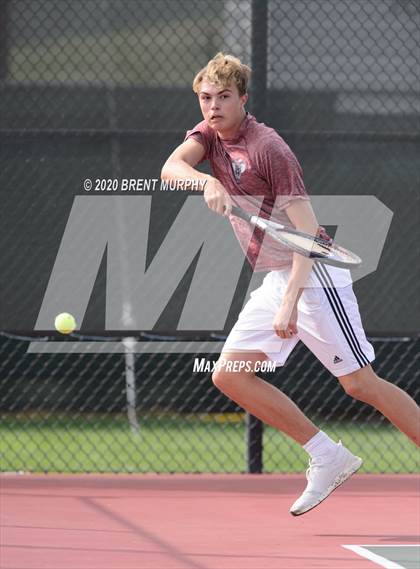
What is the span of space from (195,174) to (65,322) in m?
2.41

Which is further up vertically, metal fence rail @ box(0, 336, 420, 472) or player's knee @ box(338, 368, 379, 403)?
metal fence rail @ box(0, 336, 420, 472)

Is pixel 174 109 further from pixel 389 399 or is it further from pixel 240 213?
pixel 389 399

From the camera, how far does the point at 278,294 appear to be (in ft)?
15.8

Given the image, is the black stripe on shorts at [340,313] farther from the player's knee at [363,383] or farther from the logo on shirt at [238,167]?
the logo on shirt at [238,167]

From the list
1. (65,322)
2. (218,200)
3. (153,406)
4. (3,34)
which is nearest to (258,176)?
(218,200)

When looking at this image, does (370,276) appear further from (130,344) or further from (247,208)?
(247,208)

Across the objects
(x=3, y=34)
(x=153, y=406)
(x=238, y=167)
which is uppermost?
(x=3, y=34)

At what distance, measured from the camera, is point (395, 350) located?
7.26 metres

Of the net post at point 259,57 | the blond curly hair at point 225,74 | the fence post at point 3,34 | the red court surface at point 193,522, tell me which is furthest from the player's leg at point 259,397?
the fence post at point 3,34

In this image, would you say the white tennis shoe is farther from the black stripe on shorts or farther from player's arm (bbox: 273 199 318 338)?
player's arm (bbox: 273 199 318 338)

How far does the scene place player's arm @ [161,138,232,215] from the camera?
4371mm

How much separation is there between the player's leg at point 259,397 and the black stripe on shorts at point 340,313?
0.33 m

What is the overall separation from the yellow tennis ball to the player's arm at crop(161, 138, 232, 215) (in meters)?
2.16

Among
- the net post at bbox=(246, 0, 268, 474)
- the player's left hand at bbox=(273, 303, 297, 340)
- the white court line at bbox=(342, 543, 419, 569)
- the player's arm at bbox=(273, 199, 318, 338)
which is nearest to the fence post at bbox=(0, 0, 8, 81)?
the net post at bbox=(246, 0, 268, 474)
